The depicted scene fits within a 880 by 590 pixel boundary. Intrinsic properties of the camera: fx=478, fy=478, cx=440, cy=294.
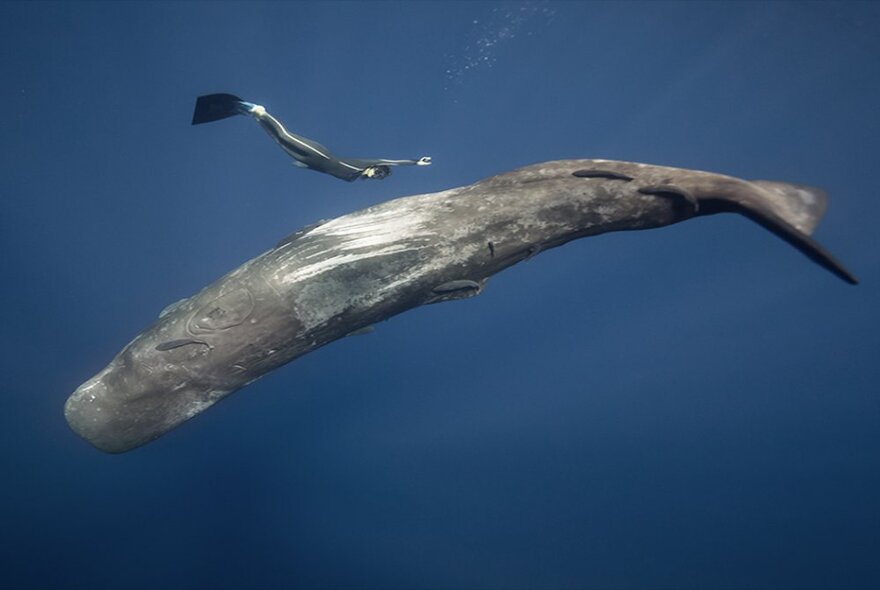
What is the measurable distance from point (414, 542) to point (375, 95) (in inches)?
656

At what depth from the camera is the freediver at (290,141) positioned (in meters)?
7.11

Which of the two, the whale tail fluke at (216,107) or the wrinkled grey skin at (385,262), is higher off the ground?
the whale tail fluke at (216,107)

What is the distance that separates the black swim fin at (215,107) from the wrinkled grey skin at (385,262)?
376 cm

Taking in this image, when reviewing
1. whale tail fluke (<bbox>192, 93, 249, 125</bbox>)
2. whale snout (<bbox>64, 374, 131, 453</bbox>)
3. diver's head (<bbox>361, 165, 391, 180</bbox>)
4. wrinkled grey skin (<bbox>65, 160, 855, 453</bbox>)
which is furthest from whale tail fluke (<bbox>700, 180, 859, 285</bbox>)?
whale tail fluke (<bbox>192, 93, 249, 125</bbox>)

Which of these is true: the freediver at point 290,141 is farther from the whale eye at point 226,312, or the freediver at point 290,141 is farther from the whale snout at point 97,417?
the whale snout at point 97,417

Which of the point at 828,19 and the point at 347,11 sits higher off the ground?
the point at 347,11

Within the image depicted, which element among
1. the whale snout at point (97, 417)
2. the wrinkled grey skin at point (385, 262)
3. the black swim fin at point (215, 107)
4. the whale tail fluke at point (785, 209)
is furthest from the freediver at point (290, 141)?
the whale tail fluke at point (785, 209)

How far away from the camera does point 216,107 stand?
7.13 m

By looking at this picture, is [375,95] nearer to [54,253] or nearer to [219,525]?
[54,253]

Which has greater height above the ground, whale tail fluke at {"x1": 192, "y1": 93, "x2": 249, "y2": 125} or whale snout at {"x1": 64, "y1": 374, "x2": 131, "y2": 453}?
whale tail fluke at {"x1": 192, "y1": 93, "x2": 249, "y2": 125}

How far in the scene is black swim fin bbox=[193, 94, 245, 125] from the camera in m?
7.06

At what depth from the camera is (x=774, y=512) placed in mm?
27797

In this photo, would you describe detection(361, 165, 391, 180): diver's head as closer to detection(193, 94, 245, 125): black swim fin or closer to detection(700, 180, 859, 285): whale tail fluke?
detection(193, 94, 245, 125): black swim fin

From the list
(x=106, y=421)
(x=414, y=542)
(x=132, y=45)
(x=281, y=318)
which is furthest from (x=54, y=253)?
(x=414, y=542)
